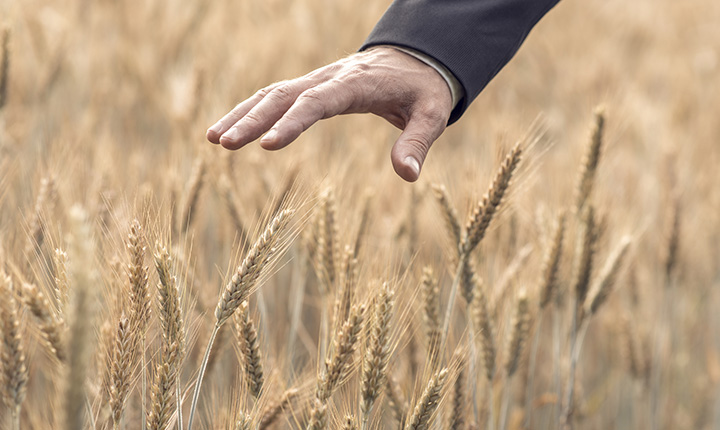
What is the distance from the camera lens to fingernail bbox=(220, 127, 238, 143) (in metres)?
0.90

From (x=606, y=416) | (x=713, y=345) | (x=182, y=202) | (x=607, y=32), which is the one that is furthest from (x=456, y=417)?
(x=607, y=32)

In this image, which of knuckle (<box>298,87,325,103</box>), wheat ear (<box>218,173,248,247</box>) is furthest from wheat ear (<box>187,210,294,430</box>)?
wheat ear (<box>218,173,248,247</box>)

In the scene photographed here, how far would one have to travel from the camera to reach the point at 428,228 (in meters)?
1.94

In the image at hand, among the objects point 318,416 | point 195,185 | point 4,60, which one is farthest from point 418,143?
point 4,60

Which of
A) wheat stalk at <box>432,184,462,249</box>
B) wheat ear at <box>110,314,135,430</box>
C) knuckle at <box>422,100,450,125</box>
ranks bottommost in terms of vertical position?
wheat stalk at <box>432,184,462,249</box>

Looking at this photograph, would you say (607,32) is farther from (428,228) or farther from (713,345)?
(428,228)

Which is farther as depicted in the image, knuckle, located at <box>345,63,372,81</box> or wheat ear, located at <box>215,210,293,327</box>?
knuckle, located at <box>345,63,372,81</box>

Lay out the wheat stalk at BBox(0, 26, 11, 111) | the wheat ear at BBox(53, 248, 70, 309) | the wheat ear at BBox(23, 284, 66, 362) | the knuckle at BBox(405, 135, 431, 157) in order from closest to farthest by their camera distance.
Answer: the wheat ear at BBox(23, 284, 66, 362) → the wheat ear at BBox(53, 248, 70, 309) → the knuckle at BBox(405, 135, 431, 157) → the wheat stalk at BBox(0, 26, 11, 111)

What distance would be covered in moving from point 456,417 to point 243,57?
1.93m

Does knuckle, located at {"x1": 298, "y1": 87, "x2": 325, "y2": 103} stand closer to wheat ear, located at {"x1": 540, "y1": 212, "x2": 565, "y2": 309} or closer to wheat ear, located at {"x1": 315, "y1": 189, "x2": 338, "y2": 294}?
wheat ear, located at {"x1": 315, "y1": 189, "x2": 338, "y2": 294}

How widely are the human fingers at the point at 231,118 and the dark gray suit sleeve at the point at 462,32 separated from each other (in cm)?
28

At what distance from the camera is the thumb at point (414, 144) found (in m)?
0.94

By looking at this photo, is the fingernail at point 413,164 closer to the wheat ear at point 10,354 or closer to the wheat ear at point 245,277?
the wheat ear at point 245,277

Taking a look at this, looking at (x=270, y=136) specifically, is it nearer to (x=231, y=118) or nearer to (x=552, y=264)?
(x=231, y=118)
